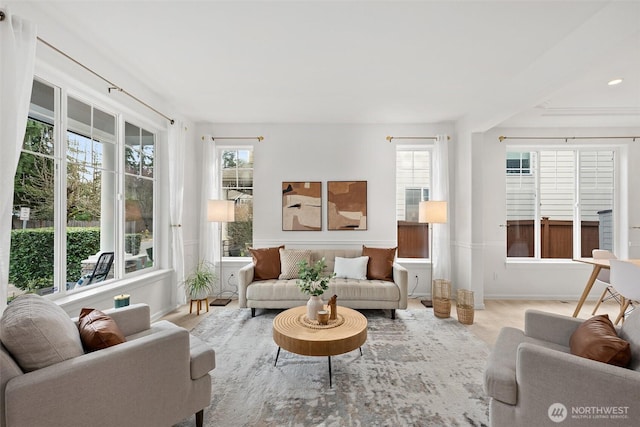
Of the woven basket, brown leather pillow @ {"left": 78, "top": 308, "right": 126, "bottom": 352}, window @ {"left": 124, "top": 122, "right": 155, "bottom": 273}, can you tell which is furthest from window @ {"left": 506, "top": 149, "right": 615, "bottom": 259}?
window @ {"left": 124, "top": 122, "right": 155, "bottom": 273}

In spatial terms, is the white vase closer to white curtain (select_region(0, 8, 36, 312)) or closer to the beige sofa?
the beige sofa

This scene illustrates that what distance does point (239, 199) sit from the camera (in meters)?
4.65

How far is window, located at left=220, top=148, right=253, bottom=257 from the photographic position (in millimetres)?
4637

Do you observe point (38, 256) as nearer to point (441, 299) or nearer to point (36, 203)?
point (36, 203)

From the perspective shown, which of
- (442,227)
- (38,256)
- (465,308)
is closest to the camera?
(38,256)

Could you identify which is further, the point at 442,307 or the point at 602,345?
the point at 442,307

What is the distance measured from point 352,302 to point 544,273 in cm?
324

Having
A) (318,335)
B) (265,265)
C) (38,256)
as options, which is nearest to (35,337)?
(38,256)

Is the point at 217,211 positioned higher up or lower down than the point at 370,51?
lower down

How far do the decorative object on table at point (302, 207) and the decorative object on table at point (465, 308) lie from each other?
2.19 metres

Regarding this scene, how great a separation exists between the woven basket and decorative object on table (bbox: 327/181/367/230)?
150cm

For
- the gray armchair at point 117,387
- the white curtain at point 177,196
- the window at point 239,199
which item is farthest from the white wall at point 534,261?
the white curtain at point 177,196

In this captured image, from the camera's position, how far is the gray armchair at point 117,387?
3.88ft
